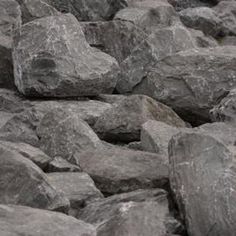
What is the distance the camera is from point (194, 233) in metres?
6.63

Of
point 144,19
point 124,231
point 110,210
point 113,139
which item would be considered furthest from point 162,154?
point 144,19

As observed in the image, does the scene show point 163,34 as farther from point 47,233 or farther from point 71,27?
point 47,233

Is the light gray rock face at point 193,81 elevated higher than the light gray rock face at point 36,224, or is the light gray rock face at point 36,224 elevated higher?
the light gray rock face at point 36,224

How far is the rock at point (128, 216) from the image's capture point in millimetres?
6039

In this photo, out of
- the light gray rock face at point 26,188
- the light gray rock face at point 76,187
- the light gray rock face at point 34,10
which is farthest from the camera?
the light gray rock face at point 34,10

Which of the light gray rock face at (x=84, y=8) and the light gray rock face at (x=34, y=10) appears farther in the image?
the light gray rock face at (x=84, y=8)

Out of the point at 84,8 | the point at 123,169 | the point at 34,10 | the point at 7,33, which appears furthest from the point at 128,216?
the point at 84,8

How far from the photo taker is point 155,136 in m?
8.95

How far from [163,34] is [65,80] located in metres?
2.73

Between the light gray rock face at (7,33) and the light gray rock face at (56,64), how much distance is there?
0.63m

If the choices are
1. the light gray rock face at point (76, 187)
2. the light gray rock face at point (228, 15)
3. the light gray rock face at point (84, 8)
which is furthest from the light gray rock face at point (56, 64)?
the light gray rock face at point (228, 15)

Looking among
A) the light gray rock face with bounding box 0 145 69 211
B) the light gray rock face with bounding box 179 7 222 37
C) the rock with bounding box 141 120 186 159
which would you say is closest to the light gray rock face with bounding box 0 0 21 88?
the rock with bounding box 141 120 186 159

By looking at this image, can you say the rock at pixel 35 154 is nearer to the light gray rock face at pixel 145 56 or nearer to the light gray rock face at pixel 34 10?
the light gray rock face at pixel 145 56

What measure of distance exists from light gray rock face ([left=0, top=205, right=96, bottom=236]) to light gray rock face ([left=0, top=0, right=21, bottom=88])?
Result: 6640 mm
